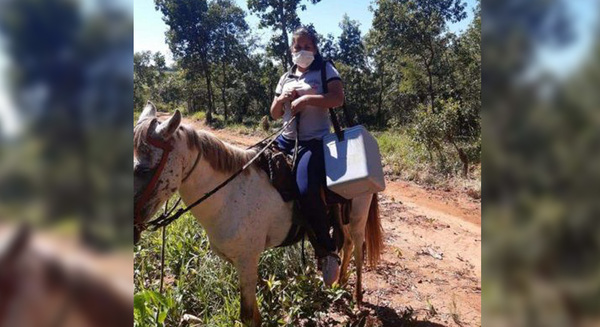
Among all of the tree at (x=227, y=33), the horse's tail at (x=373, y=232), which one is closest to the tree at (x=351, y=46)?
the tree at (x=227, y=33)

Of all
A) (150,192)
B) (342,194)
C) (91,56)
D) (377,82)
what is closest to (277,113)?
(342,194)

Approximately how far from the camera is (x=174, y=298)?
3406 mm

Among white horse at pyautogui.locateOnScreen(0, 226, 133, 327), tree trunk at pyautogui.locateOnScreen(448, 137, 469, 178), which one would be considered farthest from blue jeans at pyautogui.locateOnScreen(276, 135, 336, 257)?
tree trunk at pyautogui.locateOnScreen(448, 137, 469, 178)

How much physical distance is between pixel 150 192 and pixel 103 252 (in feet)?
5.54

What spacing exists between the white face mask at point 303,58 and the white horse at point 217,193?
2.79 feet

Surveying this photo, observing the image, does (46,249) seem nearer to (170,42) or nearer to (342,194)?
(342,194)

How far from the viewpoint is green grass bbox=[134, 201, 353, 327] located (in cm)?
323

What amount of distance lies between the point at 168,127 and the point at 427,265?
4.10 meters

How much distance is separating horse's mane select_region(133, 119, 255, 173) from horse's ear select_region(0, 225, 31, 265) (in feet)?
5.83

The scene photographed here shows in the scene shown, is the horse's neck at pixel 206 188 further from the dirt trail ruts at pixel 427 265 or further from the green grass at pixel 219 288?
the dirt trail ruts at pixel 427 265

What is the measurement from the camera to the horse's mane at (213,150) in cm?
244

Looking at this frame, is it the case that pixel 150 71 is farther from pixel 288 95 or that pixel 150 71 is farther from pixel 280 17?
pixel 288 95

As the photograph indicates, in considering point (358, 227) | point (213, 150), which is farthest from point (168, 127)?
point (358, 227)

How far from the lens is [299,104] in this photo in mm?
2951
